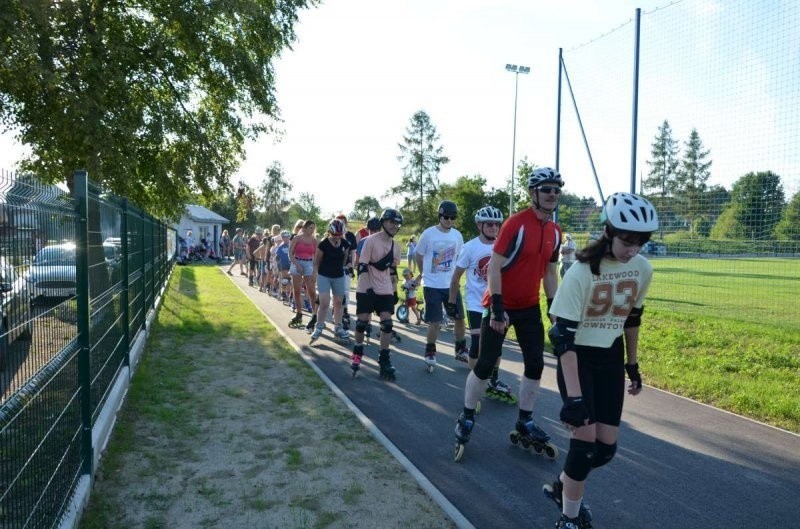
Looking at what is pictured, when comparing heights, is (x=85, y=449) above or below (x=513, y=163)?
below

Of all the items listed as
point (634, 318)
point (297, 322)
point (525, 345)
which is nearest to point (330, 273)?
point (297, 322)

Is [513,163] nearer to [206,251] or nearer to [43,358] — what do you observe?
[206,251]

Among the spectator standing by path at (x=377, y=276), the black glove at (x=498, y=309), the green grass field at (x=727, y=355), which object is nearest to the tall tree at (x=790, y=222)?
the green grass field at (x=727, y=355)

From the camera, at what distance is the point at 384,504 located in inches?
165

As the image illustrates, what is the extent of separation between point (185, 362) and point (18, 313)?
6.22m

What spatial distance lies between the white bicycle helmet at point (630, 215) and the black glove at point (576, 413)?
3.21 ft

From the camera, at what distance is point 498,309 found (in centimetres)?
491

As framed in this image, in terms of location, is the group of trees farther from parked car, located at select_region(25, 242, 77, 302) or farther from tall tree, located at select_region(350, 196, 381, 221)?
tall tree, located at select_region(350, 196, 381, 221)

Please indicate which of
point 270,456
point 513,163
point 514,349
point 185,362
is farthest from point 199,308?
point 513,163

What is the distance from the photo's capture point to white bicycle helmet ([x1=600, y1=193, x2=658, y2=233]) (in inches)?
134

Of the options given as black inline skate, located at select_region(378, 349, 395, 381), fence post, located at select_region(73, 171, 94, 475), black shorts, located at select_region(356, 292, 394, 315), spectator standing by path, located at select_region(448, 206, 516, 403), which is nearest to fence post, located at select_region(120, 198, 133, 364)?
fence post, located at select_region(73, 171, 94, 475)

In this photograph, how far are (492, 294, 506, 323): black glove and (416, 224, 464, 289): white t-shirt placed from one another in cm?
363

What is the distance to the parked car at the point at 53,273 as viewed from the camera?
10.0 ft

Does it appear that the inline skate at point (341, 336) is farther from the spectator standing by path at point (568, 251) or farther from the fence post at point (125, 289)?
the spectator standing by path at point (568, 251)
